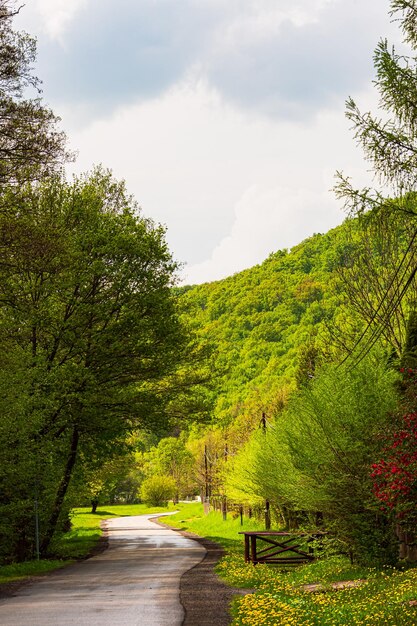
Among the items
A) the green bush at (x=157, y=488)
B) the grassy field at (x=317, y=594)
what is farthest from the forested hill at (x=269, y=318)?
the grassy field at (x=317, y=594)

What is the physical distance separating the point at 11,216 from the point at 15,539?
17015 millimetres

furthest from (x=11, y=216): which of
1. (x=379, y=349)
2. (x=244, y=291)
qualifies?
(x=244, y=291)

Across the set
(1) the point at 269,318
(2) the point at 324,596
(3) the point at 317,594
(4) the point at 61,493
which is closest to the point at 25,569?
(4) the point at 61,493

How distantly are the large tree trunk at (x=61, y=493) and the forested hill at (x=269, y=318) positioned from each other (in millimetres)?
32396

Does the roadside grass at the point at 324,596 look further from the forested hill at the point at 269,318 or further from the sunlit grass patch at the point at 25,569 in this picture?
the forested hill at the point at 269,318

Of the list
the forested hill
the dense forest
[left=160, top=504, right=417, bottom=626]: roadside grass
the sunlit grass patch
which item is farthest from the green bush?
[left=160, top=504, right=417, bottom=626]: roadside grass

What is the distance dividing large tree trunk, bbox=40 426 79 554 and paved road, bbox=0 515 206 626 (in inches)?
81.9

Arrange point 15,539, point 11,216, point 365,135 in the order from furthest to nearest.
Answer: point 15,539 < point 11,216 < point 365,135

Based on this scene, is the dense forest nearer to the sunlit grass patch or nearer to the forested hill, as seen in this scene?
the sunlit grass patch

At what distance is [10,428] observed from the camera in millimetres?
22734

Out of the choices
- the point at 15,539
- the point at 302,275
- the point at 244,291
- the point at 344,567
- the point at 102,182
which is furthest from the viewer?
the point at 244,291

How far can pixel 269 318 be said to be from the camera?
85.7 m

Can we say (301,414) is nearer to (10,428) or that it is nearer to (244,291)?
(10,428)

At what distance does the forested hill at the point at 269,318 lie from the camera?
248ft
